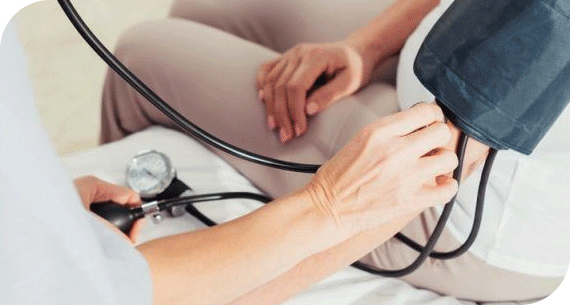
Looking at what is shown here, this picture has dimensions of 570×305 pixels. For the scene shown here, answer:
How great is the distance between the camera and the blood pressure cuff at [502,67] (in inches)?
28.7

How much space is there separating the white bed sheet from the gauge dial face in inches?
1.2

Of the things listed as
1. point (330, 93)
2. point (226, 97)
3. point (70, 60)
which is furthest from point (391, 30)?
point (70, 60)

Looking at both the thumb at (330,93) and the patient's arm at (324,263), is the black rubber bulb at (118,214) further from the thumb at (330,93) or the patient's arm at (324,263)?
the thumb at (330,93)

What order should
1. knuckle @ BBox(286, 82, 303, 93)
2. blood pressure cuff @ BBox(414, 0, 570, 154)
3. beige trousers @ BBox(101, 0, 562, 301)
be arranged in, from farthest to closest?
1. knuckle @ BBox(286, 82, 303, 93)
2. beige trousers @ BBox(101, 0, 562, 301)
3. blood pressure cuff @ BBox(414, 0, 570, 154)

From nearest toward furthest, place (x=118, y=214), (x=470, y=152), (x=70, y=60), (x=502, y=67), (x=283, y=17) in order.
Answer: (x=502, y=67), (x=470, y=152), (x=118, y=214), (x=283, y=17), (x=70, y=60)

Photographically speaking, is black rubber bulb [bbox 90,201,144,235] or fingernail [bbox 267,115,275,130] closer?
black rubber bulb [bbox 90,201,144,235]

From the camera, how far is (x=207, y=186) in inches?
46.3

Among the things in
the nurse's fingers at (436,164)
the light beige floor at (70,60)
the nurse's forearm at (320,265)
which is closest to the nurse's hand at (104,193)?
the nurse's forearm at (320,265)

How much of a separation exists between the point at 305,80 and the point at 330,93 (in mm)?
60

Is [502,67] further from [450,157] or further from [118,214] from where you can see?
[118,214]

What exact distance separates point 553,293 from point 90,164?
73 centimetres

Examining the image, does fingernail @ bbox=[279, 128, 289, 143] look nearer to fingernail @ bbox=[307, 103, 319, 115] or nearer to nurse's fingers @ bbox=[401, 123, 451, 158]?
fingernail @ bbox=[307, 103, 319, 115]

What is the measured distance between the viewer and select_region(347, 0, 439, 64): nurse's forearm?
1.20 metres

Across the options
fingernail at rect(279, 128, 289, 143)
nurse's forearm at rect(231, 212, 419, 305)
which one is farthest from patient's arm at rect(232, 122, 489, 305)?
fingernail at rect(279, 128, 289, 143)
